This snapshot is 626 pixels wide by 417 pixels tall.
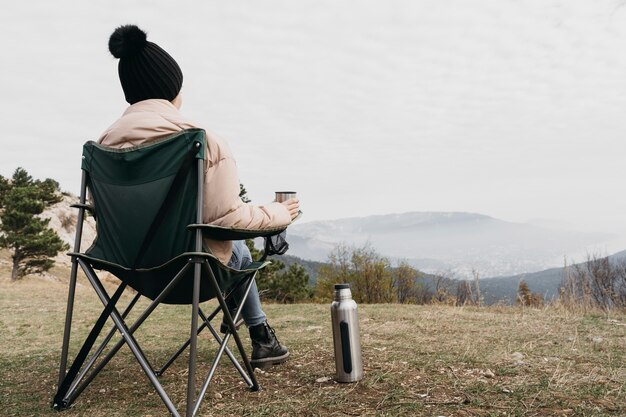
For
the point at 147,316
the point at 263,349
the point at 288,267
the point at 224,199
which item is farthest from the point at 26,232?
the point at 224,199

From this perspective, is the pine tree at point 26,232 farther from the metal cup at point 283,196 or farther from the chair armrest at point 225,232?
the chair armrest at point 225,232

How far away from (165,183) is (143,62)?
734 millimetres

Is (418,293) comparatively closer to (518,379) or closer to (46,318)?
(46,318)

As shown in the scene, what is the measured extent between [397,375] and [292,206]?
102cm

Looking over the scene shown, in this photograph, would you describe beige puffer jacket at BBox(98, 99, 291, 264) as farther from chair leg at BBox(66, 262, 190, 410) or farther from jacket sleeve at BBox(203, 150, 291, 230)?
chair leg at BBox(66, 262, 190, 410)

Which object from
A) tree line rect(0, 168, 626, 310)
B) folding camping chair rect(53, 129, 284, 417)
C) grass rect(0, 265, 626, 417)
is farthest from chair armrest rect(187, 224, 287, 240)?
tree line rect(0, 168, 626, 310)

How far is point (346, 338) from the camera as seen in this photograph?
96.9 inches

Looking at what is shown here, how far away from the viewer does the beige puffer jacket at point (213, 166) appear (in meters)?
1.95

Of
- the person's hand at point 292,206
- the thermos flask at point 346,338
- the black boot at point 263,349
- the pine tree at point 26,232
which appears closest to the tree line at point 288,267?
the pine tree at point 26,232

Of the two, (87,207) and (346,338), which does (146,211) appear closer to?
(87,207)

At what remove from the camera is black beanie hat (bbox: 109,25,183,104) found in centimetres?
224

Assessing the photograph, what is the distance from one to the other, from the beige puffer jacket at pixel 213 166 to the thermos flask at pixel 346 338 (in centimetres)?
70

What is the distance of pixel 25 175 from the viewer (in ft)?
91.5

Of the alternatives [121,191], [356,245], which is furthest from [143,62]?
[356,245]
